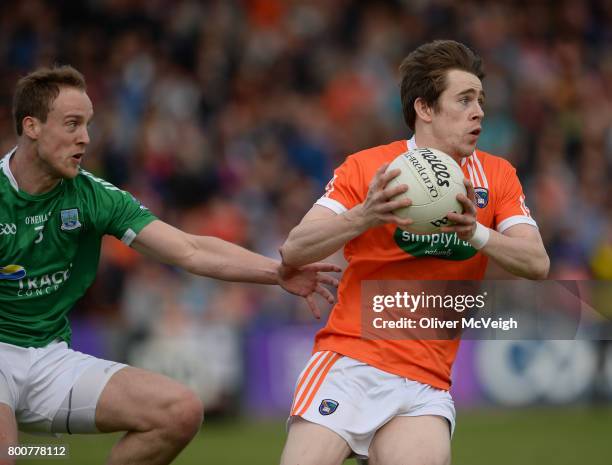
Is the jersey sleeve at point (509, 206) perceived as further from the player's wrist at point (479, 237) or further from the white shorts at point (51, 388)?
the white shorts at point (51, 388)

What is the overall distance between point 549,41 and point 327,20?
360 cm

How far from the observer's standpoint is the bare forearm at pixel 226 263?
6602 millimetres

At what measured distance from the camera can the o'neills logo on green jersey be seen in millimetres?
5848

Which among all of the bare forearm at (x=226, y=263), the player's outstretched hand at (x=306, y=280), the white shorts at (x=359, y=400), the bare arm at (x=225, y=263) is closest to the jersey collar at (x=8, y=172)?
the bare arm at (x=225, y=263)

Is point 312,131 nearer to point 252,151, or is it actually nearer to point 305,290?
point 252,151

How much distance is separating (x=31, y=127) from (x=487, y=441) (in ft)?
20.8

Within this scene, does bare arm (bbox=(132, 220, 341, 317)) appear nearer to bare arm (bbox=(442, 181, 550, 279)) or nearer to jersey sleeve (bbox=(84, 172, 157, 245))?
jersey sleeve (bbox=(84, 172, 157, 245))

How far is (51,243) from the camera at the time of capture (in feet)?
20.9

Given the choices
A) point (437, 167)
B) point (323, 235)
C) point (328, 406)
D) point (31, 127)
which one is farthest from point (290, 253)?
point (31, 127)

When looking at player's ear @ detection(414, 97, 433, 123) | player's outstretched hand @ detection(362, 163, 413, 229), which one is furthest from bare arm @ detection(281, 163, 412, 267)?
player's ear @ detection(414, 97, 433, 123)

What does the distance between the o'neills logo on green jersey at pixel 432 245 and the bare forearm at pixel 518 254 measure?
30 centimetres

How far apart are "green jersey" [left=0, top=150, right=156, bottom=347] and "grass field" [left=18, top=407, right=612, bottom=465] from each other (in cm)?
353

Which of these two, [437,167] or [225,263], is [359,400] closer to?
[437,167]

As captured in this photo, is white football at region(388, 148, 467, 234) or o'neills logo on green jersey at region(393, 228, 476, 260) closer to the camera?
white football at region(388, 148, 467, 234)
